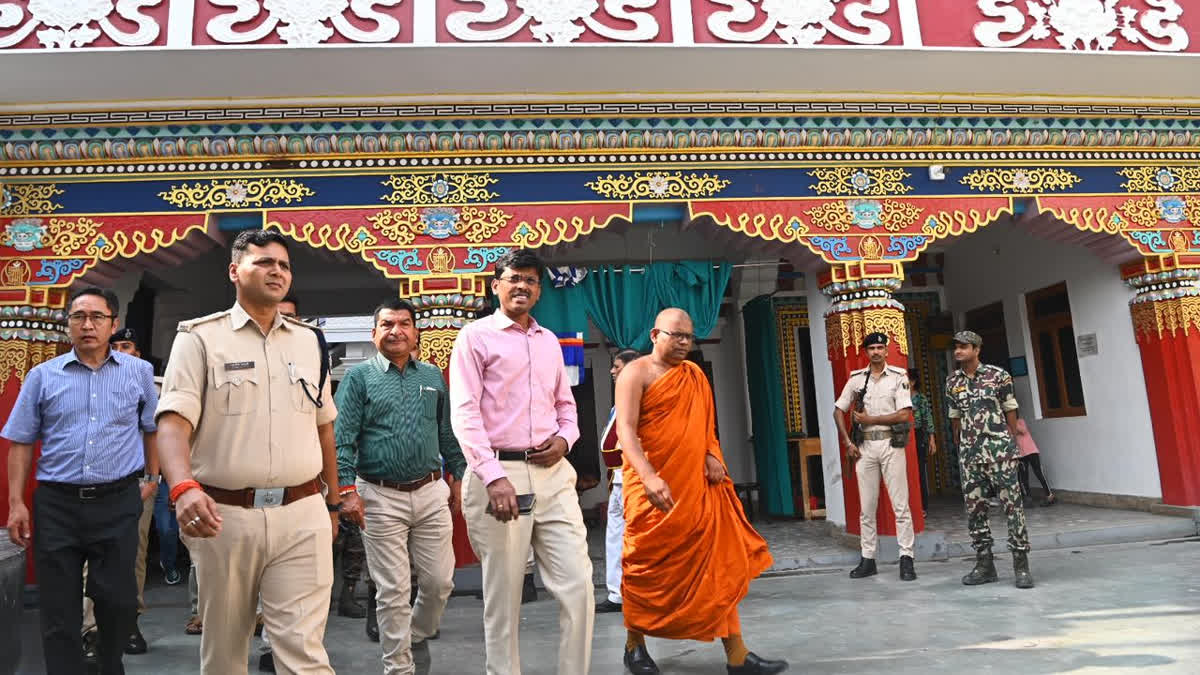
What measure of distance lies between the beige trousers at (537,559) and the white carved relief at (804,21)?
3770 millimetres

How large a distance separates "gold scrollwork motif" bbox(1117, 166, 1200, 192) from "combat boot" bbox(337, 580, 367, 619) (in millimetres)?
6570

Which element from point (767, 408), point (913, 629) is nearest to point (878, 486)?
point (913, 629)

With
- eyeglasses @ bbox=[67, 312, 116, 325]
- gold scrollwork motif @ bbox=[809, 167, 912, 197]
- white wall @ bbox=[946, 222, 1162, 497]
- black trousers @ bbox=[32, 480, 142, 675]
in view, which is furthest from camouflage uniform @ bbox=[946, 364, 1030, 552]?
eyeglasses @ bbox=[67, 312, 116, 325]

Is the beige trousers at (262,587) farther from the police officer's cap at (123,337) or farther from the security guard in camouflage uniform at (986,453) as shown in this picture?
the security guard in camouflage uniform at (986,453)

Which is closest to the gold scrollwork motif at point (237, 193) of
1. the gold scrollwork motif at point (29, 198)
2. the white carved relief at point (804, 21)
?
the gold scrollwork motif at point (29, 198)

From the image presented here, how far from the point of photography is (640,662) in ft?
11.1

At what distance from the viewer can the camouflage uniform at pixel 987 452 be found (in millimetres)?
4699

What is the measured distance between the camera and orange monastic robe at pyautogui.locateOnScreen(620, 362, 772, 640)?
328cm

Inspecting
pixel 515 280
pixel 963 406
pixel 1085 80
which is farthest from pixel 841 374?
pixel 515 280

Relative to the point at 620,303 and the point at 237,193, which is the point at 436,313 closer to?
the point at 237,193

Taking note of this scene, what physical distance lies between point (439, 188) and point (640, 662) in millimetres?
3741

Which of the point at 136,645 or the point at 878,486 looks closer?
the point at 136,645

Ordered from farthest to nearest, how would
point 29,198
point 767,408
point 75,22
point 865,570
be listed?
point 767,408 → point 29,198 → point 865,570 → point 75,22

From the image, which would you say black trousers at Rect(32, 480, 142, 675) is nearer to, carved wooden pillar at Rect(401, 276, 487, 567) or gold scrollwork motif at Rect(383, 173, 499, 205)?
carved wooden pillar at Rect(401, 276, 487, 567)
